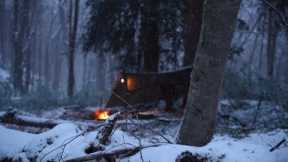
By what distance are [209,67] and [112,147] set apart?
1.74 meters

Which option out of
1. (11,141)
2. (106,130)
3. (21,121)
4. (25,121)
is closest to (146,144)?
(106,130)

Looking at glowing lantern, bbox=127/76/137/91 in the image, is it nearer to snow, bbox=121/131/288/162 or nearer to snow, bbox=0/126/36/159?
snow, bbox=0/126/36/159

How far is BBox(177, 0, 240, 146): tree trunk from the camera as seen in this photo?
16.1 ft

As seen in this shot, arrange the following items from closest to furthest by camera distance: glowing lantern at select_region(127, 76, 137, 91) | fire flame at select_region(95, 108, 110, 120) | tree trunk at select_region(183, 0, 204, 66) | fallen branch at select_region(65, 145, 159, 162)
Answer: fallen branch at select_region(65, 145, 159, 162), fire flame at select_region(95, 108, 110, 120), tree trunk at select_region(183, 0, 204, 66), glowing lantern at select_region(127, 76, 137, 91)

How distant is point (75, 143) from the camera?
5328mm

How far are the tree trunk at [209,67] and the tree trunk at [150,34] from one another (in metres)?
9.70

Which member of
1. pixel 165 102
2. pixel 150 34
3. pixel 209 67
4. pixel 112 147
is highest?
pixel 150 34

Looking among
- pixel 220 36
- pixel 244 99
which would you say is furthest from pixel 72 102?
Result: pixel 220 36

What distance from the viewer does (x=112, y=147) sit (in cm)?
492

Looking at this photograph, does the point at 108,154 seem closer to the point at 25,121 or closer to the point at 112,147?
the point at 112,147

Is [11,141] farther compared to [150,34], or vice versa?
[150,34]

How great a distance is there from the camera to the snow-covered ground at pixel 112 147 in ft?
14.1

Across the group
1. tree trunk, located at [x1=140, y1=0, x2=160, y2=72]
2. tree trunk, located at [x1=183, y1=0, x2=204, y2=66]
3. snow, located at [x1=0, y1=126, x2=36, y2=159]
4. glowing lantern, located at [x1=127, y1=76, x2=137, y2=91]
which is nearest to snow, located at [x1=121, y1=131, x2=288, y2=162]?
snow, located at [x1=0, y1=126, x2=36, y2=159]

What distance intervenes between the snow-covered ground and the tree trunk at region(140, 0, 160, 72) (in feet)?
28.2
